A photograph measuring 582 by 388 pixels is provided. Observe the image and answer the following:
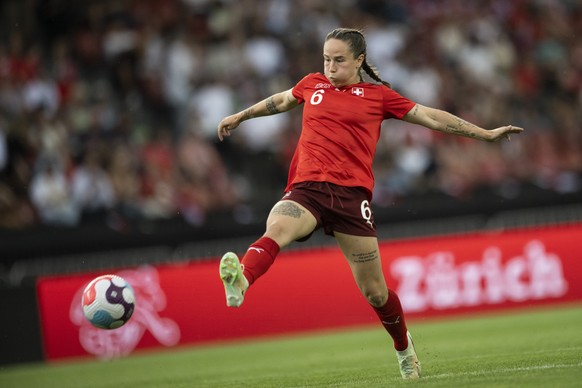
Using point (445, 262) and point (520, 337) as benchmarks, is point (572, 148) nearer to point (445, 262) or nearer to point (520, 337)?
point (445, 262)

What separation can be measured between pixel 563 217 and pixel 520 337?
4665mm

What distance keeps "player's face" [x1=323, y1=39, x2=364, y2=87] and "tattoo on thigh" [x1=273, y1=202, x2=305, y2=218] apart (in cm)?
97

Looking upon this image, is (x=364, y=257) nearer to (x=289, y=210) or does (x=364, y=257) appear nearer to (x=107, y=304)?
(x=289, y=210)

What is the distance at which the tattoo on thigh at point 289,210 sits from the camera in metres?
7.40

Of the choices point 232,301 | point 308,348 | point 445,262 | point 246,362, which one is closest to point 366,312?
point 445,262

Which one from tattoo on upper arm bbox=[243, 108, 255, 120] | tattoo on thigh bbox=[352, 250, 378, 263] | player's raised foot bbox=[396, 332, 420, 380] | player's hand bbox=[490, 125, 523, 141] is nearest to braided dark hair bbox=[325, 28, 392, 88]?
A: tattoo on upper arm bbox=[243, 108, 255, 120]

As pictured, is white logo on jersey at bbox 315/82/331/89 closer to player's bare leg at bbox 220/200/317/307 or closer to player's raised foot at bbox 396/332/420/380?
player's bare leg at bbox 220/200/317/307

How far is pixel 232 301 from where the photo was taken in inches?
264

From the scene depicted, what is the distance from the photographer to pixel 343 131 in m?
7.66

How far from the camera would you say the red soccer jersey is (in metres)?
7.62

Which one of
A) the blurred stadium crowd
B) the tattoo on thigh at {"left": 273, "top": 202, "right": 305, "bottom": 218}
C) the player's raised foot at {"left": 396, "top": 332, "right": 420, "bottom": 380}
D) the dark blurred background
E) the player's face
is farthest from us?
the blurred stadium crowd

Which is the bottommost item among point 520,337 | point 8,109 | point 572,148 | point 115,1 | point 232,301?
point 520,337

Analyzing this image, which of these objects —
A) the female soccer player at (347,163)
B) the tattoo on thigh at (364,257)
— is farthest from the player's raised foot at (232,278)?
the tattoo on thigh at (364,257)

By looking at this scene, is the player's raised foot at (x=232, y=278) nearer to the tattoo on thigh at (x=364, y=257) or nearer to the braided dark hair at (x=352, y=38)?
the tattoo on thigh at (x=364, y=257)
